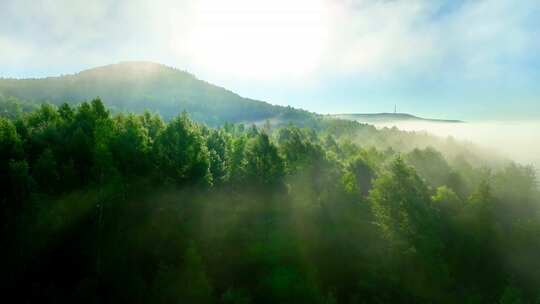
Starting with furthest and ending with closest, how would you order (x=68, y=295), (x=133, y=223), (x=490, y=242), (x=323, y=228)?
(x=490, y=242) < (x=323, y=228) < (x=133, y=223) < (x=68, y=295)

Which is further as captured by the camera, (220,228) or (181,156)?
(181,156)

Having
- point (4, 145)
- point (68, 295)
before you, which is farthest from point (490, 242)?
point (4, 145)

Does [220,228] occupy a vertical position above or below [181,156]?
below

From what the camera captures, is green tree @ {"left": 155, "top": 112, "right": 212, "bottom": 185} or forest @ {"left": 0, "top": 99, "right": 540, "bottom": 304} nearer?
forest @ {"left": 0, "top": 99, "right": 540, "bottom": 304}

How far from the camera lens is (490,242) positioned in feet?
121

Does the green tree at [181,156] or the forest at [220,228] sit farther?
the green tree at [181,156]

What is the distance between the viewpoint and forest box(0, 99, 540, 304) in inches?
1024

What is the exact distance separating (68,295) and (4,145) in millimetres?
12155

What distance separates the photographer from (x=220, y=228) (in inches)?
1177

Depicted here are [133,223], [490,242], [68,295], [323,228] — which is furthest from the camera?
[490,242]

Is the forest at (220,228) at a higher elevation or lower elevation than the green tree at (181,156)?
lower

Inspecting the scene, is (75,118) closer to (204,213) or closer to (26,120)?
(26,120)

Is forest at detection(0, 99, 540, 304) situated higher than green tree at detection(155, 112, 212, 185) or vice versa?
green tree at detection(155, 112, 212, 185)

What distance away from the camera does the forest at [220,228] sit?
26000 mm
